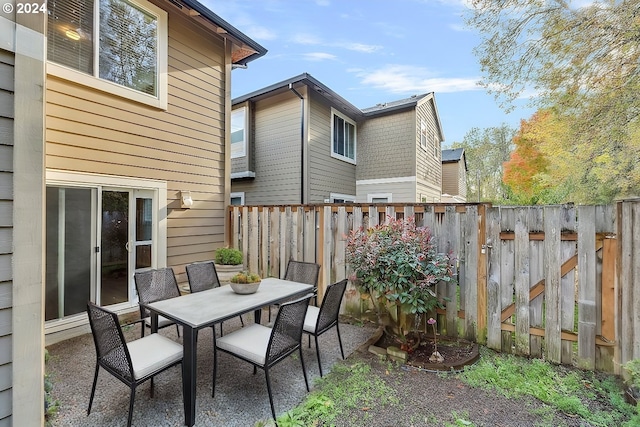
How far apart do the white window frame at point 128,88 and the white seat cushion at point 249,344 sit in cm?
389

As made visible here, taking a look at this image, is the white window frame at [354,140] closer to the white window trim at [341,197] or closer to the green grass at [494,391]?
the white window trim at [341,197]

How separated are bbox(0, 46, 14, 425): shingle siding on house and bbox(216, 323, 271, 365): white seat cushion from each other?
1332 mm

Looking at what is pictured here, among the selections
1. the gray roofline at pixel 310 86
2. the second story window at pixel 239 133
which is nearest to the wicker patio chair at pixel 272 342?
the gray roofline at pixel 310 86

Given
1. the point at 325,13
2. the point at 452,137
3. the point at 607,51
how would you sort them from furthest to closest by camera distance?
1. the point at 452,137
2. the point at 325,13
3. the point at 607,51

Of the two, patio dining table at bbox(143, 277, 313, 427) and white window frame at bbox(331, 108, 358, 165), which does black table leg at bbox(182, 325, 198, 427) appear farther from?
white window frame at bbox(331, 108, 358, 165)

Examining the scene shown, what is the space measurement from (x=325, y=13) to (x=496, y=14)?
3842 mm

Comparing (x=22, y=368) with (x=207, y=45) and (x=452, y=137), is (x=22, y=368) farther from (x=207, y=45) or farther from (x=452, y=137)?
(x=452, y=137)

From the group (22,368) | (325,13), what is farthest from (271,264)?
(325,13)

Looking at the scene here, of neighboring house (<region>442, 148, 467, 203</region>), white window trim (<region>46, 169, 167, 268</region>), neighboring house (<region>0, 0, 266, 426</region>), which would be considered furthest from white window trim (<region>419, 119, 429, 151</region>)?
white window trim (<region>46, 169, 167, 268</region>)

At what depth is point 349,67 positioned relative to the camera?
10.7 metres

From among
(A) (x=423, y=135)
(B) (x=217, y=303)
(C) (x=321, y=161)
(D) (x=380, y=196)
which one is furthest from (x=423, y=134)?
(B) (x=217, y=303)

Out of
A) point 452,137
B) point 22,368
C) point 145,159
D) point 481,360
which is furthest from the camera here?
point 452,137

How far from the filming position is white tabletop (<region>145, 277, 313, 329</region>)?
7.76ft

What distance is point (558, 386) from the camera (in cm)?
260
